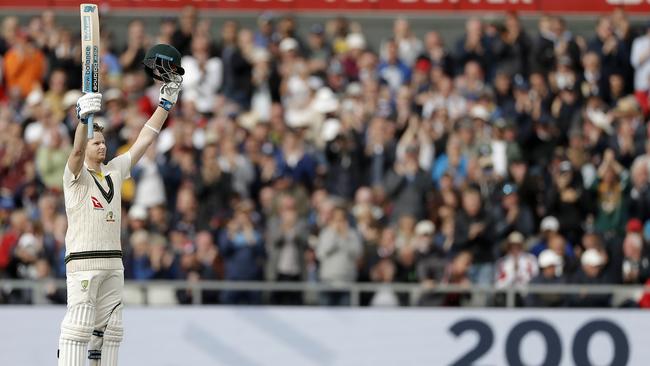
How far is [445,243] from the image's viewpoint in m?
17.8

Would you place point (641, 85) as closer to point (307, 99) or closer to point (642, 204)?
point (642, 204)

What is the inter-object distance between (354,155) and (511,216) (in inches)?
89.7

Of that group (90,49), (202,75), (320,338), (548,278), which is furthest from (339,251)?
(90,49)

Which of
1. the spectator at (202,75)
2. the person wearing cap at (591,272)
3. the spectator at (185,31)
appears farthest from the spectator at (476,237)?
the spectator at (185,31)

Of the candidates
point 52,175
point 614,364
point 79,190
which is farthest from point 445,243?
point 79,190

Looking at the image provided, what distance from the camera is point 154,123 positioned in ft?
41.9

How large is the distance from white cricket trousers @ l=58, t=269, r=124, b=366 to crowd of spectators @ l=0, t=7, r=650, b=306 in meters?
4.77

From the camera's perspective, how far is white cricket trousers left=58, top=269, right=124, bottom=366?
39.8ft

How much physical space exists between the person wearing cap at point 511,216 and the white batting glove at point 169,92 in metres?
6.30

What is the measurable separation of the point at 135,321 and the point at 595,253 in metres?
5.31

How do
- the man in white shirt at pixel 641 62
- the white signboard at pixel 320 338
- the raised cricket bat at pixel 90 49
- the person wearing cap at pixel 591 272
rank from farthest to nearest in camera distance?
the man in white shirt at pixel 641 62 → the person wearing cap at pixel 591 272 → the white signboard at pixel 320 338 → the raised cricket bat at pixel 90 49

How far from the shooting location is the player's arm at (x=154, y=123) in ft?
41.7

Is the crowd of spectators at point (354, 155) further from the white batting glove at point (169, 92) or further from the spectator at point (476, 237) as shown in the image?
the white batting glove at point (169, 92)

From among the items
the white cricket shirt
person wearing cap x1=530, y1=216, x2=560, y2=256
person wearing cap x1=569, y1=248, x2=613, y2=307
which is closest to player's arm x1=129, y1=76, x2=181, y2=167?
the white cricket shirt
